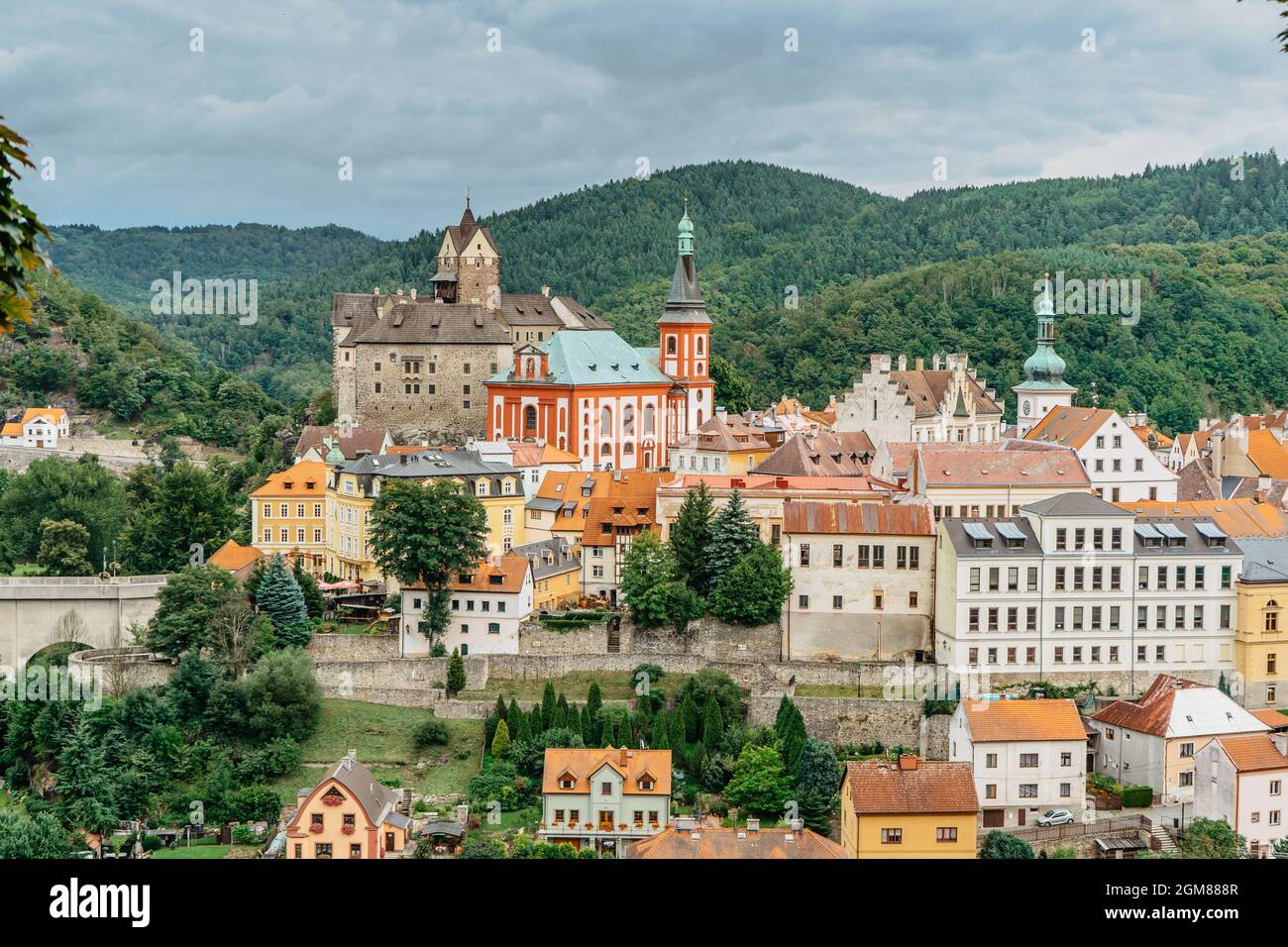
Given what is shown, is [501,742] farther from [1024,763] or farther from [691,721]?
[1024,763]

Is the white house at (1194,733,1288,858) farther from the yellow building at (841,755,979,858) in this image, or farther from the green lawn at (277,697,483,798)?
the green lawn at (277,697,483,798)

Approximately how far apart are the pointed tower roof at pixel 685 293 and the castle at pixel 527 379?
0.20ft

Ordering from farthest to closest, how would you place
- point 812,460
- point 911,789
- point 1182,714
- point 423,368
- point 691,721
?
point 423,368, point 812,460, point 691,721, point 1182,714, point 911,789

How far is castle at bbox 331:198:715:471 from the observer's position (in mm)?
71625

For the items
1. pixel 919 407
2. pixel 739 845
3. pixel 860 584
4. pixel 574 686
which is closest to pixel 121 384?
pixel 919 407

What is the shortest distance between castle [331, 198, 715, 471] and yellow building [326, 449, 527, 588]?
1206 centimetres

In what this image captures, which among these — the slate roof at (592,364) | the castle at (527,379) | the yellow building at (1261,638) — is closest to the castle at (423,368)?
the castle at (527,379)

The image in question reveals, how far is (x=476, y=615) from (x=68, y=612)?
485 inches

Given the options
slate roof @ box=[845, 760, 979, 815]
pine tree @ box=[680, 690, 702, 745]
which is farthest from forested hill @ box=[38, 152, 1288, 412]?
slate roof @ box=[845, 760, 979, 815]

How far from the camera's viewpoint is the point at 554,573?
2158 inches

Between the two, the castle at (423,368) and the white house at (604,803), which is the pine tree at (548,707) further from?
the castle at (423,368)

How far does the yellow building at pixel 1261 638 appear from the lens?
Result: 49.0 meters

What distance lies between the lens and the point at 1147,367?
105 m

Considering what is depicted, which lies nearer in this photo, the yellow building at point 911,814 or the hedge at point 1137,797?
the yellow building at point 911,814
